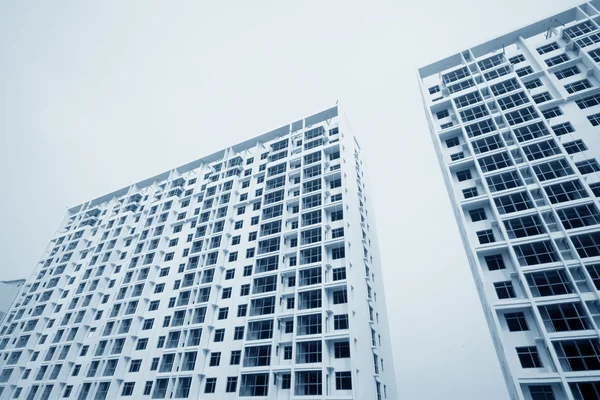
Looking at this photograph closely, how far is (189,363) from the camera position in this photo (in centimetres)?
3656

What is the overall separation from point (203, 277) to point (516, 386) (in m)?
34.0

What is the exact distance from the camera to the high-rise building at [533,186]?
2475cm

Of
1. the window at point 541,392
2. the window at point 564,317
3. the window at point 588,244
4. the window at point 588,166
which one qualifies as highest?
the window at point 588,166

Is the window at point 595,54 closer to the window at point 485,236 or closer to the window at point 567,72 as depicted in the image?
the window at point 567,72

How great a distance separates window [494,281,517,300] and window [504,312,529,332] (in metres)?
1.51

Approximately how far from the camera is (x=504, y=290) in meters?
28.6

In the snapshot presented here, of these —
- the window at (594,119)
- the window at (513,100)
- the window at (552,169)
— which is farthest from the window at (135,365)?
the window at (594,119)

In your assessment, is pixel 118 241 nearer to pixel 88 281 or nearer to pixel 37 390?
pixel 88 281

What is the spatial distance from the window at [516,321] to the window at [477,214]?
9415 millimetres

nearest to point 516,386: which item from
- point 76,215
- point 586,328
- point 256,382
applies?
point 586,328

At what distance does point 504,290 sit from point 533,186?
33.4 feet

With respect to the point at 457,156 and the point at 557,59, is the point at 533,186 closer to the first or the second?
the point at 457,156

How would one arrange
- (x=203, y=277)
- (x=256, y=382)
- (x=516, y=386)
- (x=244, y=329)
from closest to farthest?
1. (x=516, y=386)
2. (x=256, y=382)
3. (x=244, y=329)
4. (x=203, y=277)

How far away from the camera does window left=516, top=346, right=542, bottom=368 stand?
25.0m
